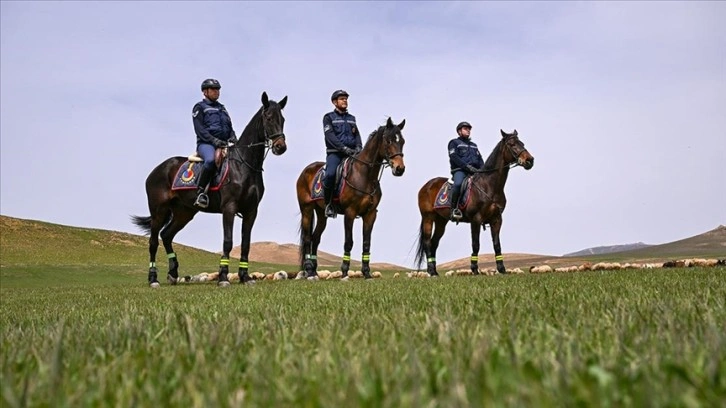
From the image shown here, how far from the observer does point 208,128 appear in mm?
13336

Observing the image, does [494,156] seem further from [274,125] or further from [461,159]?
[274,125]

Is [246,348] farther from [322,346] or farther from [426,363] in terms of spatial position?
[426,363]

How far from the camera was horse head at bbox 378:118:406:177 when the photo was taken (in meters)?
13.5

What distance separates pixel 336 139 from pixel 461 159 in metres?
4.01

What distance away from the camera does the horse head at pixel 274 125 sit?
12.8 m

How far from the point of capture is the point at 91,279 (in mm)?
23812

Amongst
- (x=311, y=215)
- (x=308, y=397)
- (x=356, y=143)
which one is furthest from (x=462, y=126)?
(x=308, y=397)

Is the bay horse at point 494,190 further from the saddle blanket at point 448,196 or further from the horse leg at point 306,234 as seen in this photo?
the horse leg at point 306,234

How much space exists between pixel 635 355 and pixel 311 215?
1473 cm

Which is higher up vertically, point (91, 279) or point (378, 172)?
point (378, 172)

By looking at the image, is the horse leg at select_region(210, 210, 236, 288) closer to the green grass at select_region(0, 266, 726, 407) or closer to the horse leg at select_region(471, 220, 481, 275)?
the horse leg at select_region(471, 220, 481, 275)

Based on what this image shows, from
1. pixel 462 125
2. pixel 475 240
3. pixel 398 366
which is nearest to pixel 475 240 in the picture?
pixel 475 240

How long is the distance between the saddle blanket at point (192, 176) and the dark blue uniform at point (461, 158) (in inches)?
254

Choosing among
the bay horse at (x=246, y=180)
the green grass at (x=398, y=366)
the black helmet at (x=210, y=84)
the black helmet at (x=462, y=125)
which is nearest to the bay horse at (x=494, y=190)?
the black helmet at (x=462, y=125)
